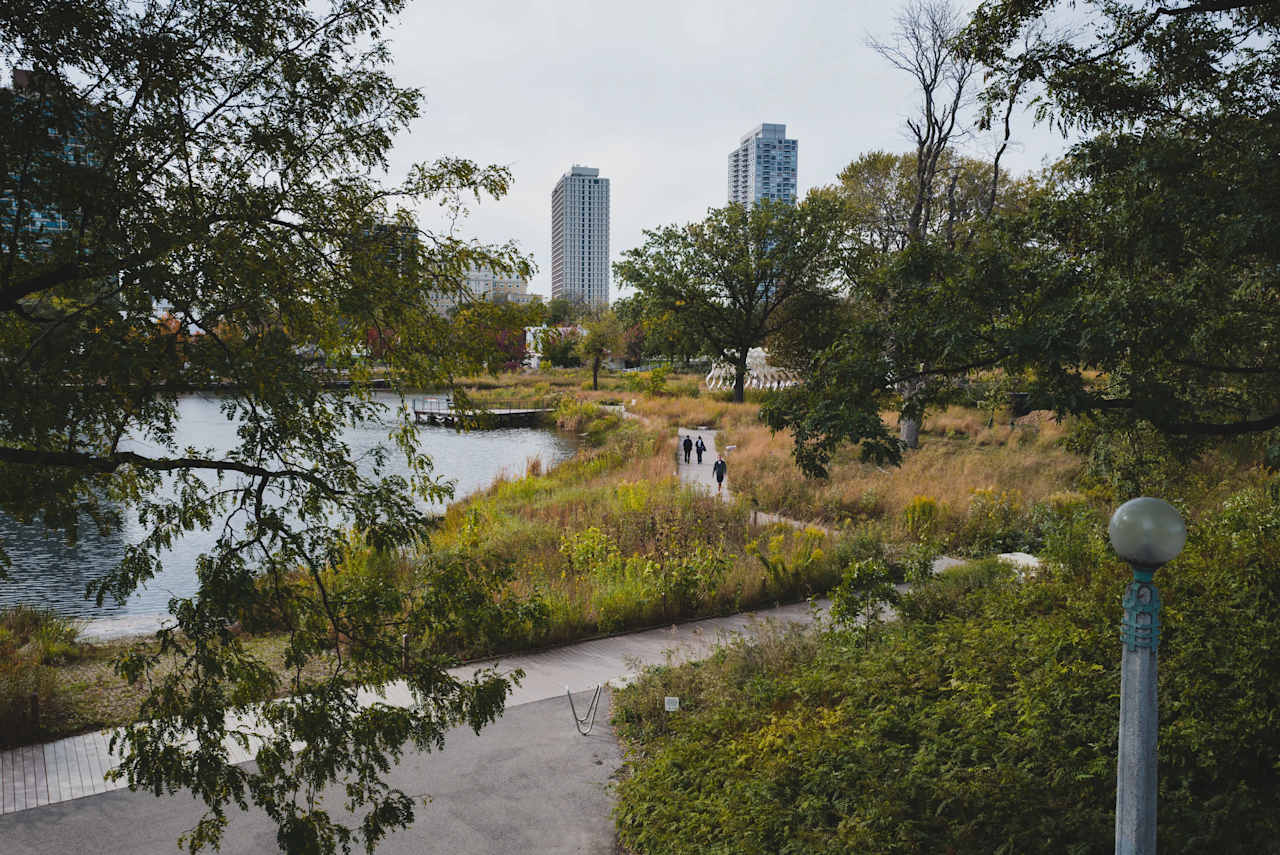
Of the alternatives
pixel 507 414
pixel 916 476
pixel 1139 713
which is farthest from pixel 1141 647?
pixel 507 414

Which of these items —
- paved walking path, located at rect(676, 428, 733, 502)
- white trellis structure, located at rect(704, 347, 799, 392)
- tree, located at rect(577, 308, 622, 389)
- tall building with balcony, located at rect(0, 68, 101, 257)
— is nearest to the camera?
tall building with balcony, located at rect(0, 68, 101, 257)

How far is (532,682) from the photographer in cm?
907

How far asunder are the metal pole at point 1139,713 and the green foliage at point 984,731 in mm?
1540

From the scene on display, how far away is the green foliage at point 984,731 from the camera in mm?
4848

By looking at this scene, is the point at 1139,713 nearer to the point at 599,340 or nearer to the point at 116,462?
the point at 116,462

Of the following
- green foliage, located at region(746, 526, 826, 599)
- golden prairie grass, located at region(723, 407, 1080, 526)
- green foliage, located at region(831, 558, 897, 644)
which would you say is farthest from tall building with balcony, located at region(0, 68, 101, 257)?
golden prairie grass, located at region(723, 407, 1080, 526)

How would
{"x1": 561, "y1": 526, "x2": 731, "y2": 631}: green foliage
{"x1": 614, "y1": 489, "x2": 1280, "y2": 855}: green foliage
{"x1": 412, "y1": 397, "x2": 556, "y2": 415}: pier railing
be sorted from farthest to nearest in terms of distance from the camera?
1. {"x1": 412, "y1": 397, "x2": 556, "y2": 415}: pier railing
2. {"x1": 561, "y1": 526, "x2": 731, "y2": 631}: green foliage
3. {"x1": 614, "y1": 489, "x2": 1280, "y2": 855}: green foliage

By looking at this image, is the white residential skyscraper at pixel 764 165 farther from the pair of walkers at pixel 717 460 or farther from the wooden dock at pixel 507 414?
the pair of walkers at pixel 717 460

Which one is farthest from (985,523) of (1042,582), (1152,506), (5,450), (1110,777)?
(5,450)

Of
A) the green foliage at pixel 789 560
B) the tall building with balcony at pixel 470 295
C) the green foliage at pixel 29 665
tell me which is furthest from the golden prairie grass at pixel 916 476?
the green foliage at pixel 29 665

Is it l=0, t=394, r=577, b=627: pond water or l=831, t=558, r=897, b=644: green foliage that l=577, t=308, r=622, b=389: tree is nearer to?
l=0, t=394, r=577, b=627: pond water

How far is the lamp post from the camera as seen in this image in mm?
2984

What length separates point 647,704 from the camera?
794cm

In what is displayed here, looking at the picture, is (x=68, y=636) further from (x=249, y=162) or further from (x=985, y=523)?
(x=985, y=523)
